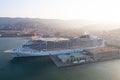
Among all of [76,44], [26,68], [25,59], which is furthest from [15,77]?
[76,44]

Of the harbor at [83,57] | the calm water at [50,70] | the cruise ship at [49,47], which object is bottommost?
the calm water at [50,70]

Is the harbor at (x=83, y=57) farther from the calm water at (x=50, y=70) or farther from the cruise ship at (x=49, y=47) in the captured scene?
the cruise ship at (x=49, y=47)

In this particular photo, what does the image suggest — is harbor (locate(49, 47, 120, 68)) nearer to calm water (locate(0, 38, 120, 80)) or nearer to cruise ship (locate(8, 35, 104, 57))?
calm water (locate(0, 38, 120, 80))

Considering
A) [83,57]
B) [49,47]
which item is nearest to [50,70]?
[83,57]

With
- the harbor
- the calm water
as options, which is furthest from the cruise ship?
the harbor

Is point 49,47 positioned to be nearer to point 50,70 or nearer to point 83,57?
point 83,57

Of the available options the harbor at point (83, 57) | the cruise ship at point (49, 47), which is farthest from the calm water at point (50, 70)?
the cruise ship at point (49, 47)

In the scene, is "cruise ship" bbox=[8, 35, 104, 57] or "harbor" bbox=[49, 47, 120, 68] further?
"cruise ship" bbox=[8, 35, 104, 57]

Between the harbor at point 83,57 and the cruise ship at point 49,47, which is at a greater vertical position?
the cruise ship at point 49,47

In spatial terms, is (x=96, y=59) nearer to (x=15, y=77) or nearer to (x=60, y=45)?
(x=60, y=45)
